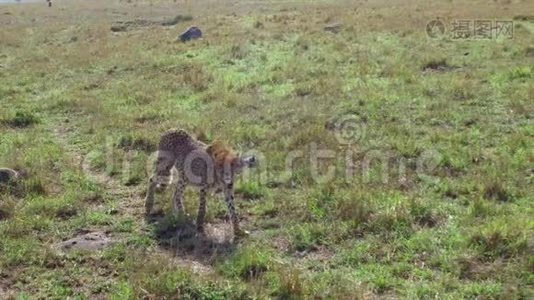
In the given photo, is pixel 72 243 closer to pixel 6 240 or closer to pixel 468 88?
pixel 6 240

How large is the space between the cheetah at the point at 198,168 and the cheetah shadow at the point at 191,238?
17cm

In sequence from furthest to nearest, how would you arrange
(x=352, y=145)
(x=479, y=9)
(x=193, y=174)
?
1. (x=479, y=9)
2. (x=352, y=145)
3. (x=193, y=174)

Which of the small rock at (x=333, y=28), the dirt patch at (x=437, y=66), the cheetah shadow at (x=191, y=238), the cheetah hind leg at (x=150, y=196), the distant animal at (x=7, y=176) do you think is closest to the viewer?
the cheetah shadow at (x=191, y=238)

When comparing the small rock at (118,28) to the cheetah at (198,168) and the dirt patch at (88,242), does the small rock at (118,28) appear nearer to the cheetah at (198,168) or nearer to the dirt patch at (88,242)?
the cheetah at (198,168)

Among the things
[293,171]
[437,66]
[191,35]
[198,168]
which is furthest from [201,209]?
[191,35]

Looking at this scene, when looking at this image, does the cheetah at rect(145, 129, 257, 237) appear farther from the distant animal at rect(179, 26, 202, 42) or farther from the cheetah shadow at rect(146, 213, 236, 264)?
the distant animal at rect(179, 26, 202, 42)

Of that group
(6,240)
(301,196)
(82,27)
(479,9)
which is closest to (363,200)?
(301,196)

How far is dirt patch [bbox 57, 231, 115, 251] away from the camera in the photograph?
868 cm

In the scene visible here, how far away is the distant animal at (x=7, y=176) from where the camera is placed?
10.9m

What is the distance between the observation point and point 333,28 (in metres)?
29.6

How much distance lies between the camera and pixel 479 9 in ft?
107

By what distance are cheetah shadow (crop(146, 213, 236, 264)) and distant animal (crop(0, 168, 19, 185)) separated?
2866 millimetres

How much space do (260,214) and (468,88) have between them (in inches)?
346

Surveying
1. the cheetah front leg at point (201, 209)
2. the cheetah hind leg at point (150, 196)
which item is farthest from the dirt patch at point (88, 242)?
the cheetah front leg at point (201, 209)
